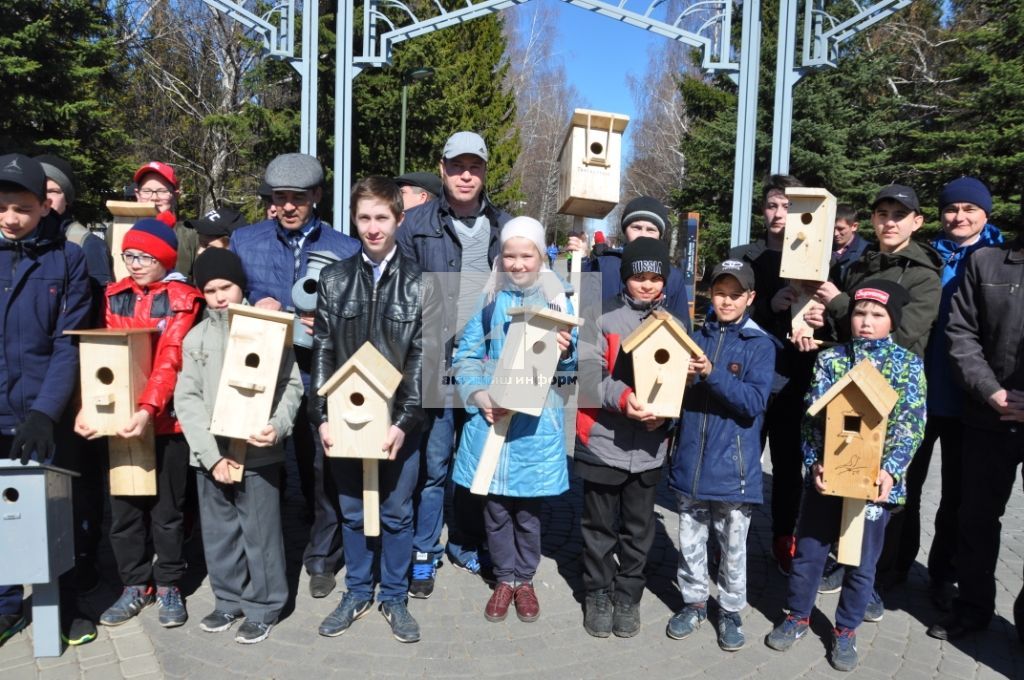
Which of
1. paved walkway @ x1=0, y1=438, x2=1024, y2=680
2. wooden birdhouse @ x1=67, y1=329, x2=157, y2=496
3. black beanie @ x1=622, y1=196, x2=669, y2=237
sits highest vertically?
black beanie @ x1=622, y1=196, x2=669, y2=237

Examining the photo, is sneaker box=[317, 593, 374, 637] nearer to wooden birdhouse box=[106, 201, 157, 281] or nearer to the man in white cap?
the man in white cap

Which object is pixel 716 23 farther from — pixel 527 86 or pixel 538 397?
pixel 527 86

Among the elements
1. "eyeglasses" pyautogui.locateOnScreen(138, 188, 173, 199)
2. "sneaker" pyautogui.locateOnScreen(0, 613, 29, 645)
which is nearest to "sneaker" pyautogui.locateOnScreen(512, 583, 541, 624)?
"sneaker" pyautogui.locateOnScreen(0, 613, 29, 645)

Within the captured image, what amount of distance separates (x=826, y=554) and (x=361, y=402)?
2.40 meters

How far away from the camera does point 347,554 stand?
3734mm

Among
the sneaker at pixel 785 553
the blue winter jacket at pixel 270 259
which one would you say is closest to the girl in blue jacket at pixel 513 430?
the blue winter jacket at pixel 270 259

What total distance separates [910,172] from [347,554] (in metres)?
18.8

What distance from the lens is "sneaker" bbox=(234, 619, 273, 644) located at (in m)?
3.50

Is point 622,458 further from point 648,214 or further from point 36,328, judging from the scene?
point 36,328

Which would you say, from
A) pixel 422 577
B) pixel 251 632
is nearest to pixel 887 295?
pixel 422 577

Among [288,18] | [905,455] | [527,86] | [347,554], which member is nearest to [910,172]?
[288,18]

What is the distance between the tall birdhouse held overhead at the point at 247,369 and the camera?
325 centimetres

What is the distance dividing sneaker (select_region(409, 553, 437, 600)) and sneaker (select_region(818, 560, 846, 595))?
2314 mm

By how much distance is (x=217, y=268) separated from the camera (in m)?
3.47
